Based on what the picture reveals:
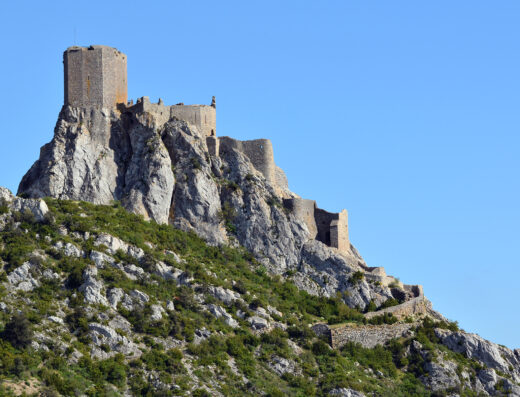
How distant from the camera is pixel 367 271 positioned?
117m

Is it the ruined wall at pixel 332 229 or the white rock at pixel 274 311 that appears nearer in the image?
the white rock at pixel 274 311

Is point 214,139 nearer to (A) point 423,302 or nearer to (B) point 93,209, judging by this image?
(B) point 93,209

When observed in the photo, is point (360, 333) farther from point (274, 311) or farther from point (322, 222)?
→ point (322, 222)

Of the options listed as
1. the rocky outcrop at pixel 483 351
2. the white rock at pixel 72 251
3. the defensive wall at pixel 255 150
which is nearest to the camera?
the white rock at pixel 72 251

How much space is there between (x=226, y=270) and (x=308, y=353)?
10.9 m

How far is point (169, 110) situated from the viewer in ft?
388

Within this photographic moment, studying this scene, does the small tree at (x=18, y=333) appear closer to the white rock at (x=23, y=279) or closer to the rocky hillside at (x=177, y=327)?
the rocky hillside at (x=177, y=327)

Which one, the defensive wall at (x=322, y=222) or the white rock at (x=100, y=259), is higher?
the defensive wall at (x=322, y=222)

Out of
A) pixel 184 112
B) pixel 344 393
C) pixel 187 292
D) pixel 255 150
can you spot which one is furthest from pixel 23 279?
pixel 255 150

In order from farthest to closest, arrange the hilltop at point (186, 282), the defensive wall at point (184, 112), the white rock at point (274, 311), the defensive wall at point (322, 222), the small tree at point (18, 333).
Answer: the defensive wall at point (322, 222) → the defensive wall at point (184, 112) → the white rock at point (274, 311) → the hilltop at point (186, 282) → the small tree at point (18, 333)

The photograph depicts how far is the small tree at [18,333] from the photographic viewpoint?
91.7 meters

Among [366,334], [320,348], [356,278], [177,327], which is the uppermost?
[356,278]

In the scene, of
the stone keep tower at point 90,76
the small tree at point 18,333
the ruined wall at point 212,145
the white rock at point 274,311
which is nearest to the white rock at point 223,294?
the white rock at point 274,311

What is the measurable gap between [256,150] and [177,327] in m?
24.7
